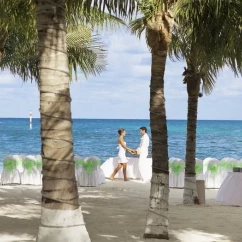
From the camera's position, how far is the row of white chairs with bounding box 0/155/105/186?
16562 millimetres

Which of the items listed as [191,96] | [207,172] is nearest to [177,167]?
[207,172]

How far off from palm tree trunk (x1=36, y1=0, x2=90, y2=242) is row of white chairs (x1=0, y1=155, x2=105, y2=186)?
11.1 metres

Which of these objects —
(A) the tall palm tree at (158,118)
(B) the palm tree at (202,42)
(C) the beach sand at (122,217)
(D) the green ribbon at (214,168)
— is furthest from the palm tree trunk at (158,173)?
(D) the green ribbon at (214,168)

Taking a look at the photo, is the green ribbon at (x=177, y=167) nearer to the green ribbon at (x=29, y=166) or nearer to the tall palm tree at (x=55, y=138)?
the green ribbon at (x=29, y=166)

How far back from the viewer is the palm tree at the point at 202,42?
9.94 metres

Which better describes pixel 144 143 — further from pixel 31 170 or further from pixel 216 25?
pixel 216 25

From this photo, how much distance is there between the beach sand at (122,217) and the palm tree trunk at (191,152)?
0.26m

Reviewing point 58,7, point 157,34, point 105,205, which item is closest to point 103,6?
point 157,34

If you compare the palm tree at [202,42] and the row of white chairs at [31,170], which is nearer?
the palm tree at [202,42]

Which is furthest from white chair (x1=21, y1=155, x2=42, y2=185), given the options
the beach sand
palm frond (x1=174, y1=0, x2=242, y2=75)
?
palm frond (x1=174, y1=0, x2=242, y2=75)

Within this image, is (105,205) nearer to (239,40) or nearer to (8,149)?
(239,40)

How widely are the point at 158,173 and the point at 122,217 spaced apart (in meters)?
2.16

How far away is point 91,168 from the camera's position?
16.6 metres

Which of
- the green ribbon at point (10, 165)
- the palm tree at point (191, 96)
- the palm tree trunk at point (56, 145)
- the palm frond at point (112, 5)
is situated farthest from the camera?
the green ribbon at point (10, 165)
